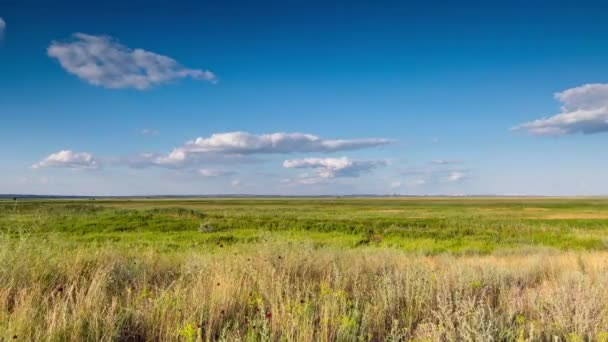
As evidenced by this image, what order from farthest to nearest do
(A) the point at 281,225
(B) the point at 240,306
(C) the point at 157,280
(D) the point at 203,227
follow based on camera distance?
(A) the point at 281,225, (D) the point at 203,227, (C) the point at 157,280, (B) the point at 240,306

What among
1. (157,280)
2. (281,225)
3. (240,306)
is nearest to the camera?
(240,306)

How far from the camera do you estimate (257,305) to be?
572cm

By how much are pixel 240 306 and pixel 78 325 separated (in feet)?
6.83

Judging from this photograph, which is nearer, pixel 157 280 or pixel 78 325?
pixel 78 325

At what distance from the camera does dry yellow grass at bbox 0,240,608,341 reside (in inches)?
166

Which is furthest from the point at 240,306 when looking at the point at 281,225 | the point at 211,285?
the point at 281,225

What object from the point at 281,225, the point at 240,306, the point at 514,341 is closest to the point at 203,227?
the point at 281,225

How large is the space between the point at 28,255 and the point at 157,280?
211cm

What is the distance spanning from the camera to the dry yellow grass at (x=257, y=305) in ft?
13.8

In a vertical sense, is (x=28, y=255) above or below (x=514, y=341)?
above

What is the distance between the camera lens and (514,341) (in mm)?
4590

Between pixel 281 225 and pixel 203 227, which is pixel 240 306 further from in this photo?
pixel 281 225

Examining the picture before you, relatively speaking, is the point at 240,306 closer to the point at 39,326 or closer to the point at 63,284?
the point at 39,326

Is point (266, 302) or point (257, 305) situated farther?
point (266, 302)
